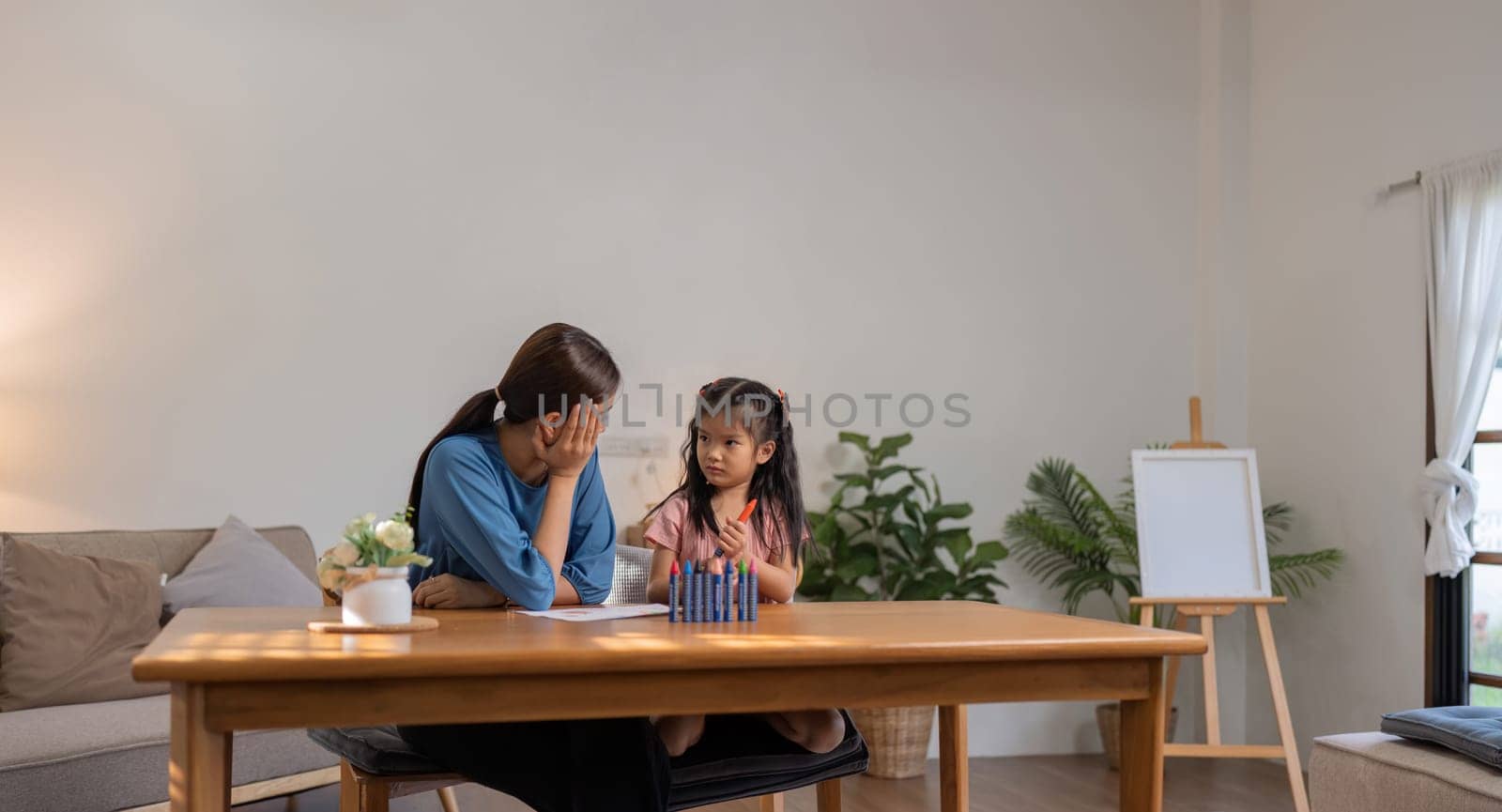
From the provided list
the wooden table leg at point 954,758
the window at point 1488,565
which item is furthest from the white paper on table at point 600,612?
the window at point 1488,565

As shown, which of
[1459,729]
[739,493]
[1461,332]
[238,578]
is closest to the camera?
[739,493]

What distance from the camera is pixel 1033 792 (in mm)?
4070

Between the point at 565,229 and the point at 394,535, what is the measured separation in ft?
9.21

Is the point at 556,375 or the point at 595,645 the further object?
the point at 556,375

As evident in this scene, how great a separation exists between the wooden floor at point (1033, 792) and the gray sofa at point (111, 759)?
451 millimetres

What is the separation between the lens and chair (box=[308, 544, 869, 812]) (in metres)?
2.01

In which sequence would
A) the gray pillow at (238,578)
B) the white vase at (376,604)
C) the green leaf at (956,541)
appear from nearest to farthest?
the white vase at (376,604) < the gray pillow at (238,578) < the green leaf at (956,541)

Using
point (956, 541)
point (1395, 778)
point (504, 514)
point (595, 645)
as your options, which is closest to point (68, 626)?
point (504, 514)

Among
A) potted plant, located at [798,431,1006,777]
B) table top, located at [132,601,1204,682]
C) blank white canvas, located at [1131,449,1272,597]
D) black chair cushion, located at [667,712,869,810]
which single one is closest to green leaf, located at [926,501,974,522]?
potted plant, located at [798,431,1006,777]

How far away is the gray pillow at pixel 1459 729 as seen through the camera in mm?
2559

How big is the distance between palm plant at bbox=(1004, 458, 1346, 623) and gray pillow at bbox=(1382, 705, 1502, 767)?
60.0 inches

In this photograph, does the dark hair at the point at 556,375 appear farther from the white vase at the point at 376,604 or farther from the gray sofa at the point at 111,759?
the gray sofa at the point at 111,759

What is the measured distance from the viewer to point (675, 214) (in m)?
4.56

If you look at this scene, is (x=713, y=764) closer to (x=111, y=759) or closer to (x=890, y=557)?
(x=111, y=759)
